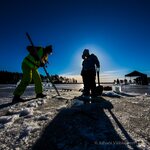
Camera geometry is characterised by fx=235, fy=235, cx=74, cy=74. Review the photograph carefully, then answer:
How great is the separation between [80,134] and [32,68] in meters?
4.54

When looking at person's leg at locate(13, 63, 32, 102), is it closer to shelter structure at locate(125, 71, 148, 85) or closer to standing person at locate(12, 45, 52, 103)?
standing person at locate(12, 45, 52, 103)

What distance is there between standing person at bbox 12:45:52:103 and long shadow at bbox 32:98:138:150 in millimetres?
3325

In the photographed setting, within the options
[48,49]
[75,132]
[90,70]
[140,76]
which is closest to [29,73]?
[48,49]

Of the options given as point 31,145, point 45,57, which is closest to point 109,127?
point 31,145

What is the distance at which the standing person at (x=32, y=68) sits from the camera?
6.74 m

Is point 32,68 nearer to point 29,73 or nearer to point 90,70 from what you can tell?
point 29,73

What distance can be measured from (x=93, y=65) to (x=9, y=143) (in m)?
6.19

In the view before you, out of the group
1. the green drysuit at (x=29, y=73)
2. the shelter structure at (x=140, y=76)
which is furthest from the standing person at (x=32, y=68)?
the shelter structure at (x=140, y=76)

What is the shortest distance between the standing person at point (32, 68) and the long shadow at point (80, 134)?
10.9 ft

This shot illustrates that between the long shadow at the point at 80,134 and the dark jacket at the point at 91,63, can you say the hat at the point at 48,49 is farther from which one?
the long shadow at the point at 80,134

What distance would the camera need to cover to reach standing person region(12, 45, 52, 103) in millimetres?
6742

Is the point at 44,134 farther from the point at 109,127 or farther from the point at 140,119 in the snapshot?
the point at 140,119

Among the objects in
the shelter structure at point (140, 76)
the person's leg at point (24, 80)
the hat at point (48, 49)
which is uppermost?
the shelter structure at point (140, 76)

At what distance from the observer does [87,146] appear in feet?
7.67
